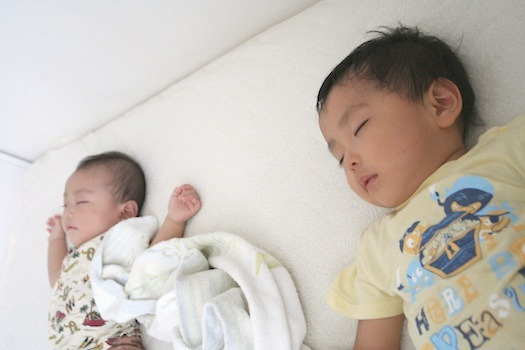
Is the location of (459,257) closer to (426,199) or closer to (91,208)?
(426,199)

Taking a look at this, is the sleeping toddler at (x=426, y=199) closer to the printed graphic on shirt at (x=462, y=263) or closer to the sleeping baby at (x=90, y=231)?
the printed graphic on shirt at (x=462, y=263)

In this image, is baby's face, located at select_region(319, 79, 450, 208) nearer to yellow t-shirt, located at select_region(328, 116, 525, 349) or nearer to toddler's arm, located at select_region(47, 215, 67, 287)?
yellow t-shirt, located at select_region(328, 116, 525, 349)

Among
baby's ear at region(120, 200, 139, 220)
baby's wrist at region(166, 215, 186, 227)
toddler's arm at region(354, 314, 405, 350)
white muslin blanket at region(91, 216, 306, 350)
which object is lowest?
toddler's arm at region(354, 314, 405, 350)

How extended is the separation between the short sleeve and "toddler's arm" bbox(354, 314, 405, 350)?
1 centimetres

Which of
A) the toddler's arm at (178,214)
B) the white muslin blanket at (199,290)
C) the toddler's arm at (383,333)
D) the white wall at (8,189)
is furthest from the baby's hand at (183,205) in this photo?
the white wall at (8,189)

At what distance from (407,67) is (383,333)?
0.47 meters

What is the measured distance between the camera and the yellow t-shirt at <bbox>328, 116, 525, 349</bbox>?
1.78 ft

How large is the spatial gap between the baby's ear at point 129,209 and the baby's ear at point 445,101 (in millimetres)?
851

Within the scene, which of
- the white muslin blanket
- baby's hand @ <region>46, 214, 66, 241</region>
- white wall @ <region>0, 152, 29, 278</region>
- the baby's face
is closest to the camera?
the baby's face

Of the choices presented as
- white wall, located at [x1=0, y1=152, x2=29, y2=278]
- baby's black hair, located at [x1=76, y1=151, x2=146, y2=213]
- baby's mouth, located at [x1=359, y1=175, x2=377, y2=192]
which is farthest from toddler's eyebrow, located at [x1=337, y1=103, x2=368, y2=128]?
white wall, located at [x1=0, y1=152, x2=29, y2=278]

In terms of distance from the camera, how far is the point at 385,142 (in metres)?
0.70

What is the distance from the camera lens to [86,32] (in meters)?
1.12

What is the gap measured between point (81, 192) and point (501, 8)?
1.14 metres

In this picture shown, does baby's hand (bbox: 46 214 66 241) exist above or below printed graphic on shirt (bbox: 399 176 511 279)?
above
